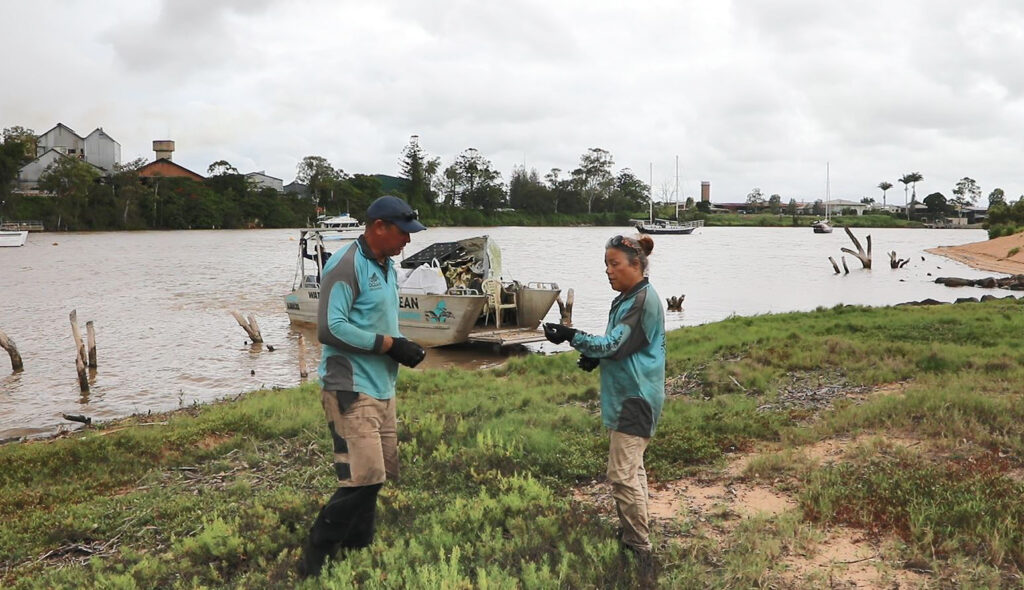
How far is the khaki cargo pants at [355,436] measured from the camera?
419 centimetres

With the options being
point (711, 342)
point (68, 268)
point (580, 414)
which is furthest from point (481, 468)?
point (68, 268)

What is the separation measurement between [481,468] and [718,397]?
3.97 meters

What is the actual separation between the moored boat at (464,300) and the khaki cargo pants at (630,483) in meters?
14.0

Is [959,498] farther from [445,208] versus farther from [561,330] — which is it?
[445,208]

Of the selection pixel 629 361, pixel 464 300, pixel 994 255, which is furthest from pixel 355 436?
pixel 994 255

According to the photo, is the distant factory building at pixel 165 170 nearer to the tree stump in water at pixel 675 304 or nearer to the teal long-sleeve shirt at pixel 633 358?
the tree stump in water at pixel 675 304

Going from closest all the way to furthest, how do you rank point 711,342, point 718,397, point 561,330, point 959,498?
point 561,330, point 959,498, point 718,397, point 711,342

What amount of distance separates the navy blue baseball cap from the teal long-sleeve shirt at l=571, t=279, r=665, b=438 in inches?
44.4

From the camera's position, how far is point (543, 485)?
634 cm

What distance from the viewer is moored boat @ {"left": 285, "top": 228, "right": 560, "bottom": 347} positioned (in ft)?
62.6

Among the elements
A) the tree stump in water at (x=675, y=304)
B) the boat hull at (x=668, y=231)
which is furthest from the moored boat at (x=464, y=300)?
the boat hull at (x=668, y=231)

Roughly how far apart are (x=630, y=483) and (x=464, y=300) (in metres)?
14.5

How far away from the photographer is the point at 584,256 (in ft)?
211

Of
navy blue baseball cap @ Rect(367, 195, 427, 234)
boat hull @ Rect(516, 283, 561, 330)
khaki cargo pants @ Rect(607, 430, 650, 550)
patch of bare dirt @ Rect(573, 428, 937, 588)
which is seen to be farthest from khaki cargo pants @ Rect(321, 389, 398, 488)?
boat hull @ Rect(516, 283, 561, 330)
